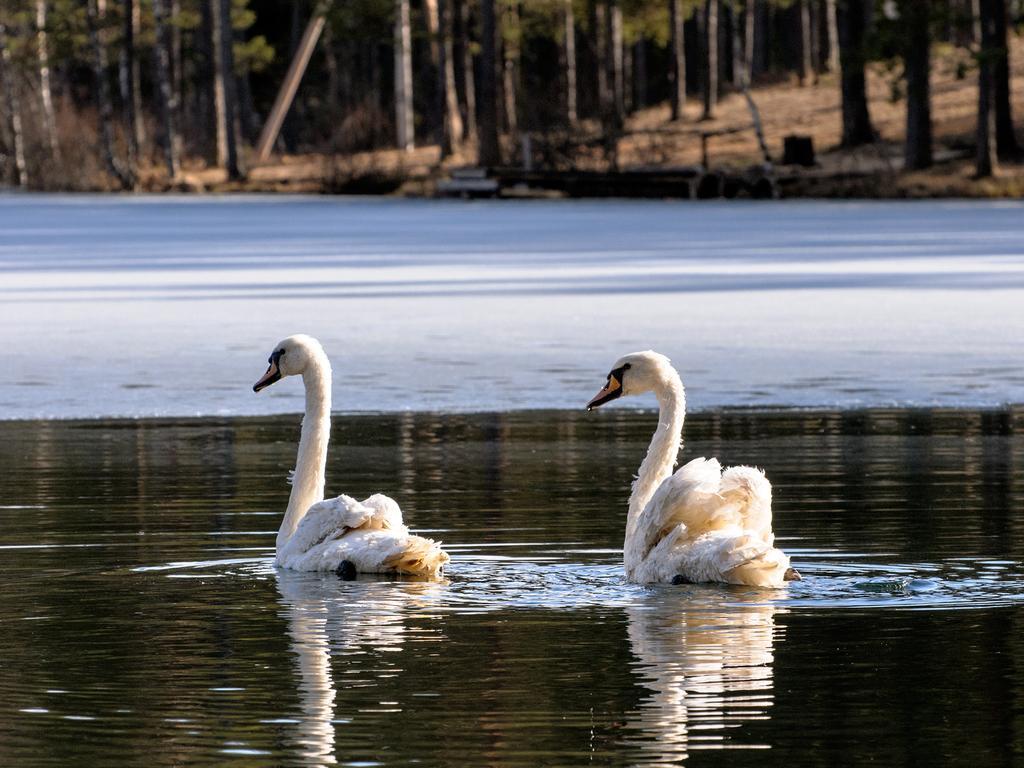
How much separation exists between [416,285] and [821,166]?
102 feet

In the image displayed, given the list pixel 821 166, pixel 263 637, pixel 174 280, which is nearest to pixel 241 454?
pixel 263 637

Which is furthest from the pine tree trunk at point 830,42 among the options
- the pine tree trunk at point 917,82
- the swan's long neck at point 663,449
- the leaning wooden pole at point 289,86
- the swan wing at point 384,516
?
the swan wing at point 384,516

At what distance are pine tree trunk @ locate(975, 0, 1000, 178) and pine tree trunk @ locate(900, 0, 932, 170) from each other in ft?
3.97

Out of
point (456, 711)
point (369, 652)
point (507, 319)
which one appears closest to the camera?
point (456, 711)

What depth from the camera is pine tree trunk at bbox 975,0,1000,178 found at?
49.6 m

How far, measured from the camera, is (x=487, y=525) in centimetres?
1000

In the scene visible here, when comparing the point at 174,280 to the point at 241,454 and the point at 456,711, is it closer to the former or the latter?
the point at 241,454

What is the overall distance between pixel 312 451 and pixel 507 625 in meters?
2.16

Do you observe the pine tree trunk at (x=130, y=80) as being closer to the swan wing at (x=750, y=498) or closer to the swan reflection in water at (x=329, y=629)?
the swan reflection in water at (x=329, y=629)

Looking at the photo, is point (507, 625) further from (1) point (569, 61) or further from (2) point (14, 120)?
→ (1) point (569, 61)

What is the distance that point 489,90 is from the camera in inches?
2301

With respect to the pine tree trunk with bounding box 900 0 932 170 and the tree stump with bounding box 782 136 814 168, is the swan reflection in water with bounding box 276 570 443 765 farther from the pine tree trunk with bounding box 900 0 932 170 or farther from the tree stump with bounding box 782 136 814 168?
the tree stump with bounding box 782 136 814 168

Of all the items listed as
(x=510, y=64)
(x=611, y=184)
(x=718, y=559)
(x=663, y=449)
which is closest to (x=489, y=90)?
(x=611, y=184)

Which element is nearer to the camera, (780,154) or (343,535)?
(343,535)
